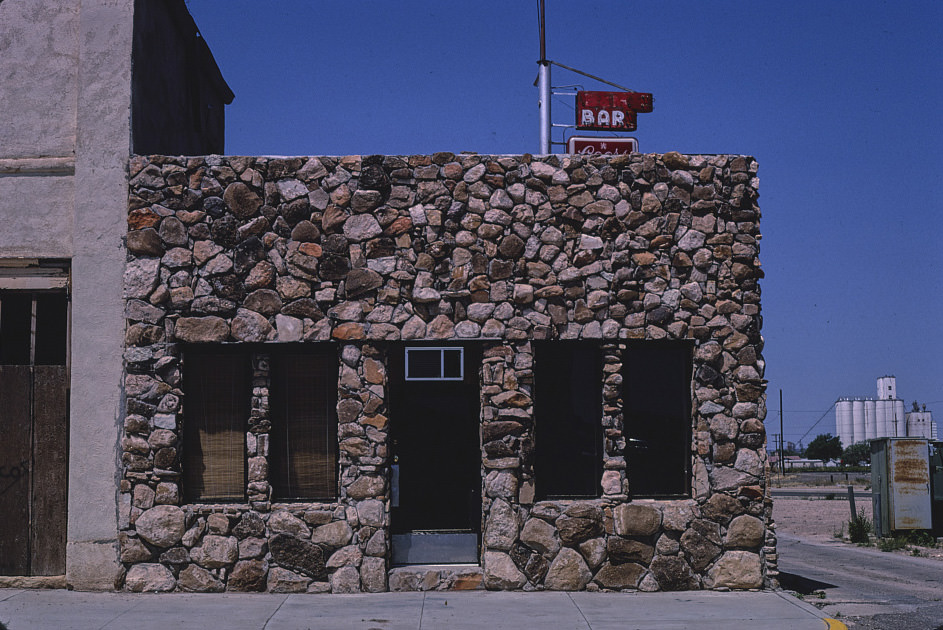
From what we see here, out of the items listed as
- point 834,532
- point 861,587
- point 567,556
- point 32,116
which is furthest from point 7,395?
point 834,532

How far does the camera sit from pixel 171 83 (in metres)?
12.5

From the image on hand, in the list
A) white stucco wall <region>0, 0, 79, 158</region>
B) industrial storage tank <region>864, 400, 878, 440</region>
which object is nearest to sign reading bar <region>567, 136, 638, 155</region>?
white stucco wall <region>0, 0, 79, 158</region>

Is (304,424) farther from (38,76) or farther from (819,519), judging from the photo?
(819,519)

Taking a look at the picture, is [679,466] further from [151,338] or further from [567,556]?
[151,338]

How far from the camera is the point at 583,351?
11.0 m

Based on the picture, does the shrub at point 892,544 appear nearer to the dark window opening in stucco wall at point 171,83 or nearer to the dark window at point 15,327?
the dark window opening in stucco wall at point 171,83

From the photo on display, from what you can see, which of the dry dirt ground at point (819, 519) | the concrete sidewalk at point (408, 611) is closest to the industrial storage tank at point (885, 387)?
the dry dirt ground at point (819, 519)

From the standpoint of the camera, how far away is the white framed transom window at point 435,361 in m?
10.9

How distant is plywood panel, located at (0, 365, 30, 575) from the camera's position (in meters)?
10.7

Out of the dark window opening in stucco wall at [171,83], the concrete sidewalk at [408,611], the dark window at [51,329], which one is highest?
the dark window opening in stucco wall at [171,83]

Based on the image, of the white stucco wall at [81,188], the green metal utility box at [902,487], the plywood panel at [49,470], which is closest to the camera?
the white stucco wall at [81,188]

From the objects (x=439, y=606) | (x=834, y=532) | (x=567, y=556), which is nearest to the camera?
(x=439, y=606)

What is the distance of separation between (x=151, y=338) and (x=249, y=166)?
2.32m

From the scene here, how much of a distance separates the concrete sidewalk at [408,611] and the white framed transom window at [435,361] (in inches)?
97.9
